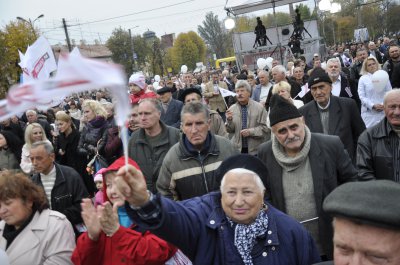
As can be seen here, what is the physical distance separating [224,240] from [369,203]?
0.91 metres

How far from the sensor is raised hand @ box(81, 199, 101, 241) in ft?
8.61

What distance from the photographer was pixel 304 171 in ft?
10.5

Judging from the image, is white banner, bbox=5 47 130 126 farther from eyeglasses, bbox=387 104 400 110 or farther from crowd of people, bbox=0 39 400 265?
eyeglasses, bbox=387 104 400 110

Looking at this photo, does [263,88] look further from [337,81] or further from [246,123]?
[246,123]

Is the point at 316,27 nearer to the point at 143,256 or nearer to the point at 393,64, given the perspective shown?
the point at 393,64

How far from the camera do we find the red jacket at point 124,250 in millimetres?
2771

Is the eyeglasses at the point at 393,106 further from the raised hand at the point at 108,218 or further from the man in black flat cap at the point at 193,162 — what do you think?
the raised hand at the point at 108,218

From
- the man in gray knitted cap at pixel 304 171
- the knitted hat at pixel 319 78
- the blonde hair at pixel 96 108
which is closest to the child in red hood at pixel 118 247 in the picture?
the man in gray knitted cap at pixel 304 171

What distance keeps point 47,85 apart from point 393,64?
30.4ft

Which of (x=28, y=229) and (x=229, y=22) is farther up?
(x=229, y=22)

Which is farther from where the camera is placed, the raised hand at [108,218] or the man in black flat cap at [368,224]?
the raised hand at [108,218]

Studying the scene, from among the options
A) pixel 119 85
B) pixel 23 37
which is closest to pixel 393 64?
pixel 119 85

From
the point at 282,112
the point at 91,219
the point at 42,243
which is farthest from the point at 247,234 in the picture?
the point at 42,243

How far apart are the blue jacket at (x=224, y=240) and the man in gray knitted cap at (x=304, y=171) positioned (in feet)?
2.64
